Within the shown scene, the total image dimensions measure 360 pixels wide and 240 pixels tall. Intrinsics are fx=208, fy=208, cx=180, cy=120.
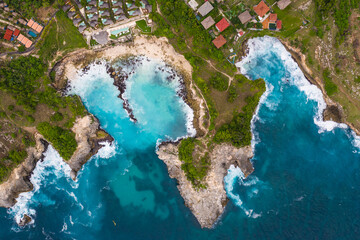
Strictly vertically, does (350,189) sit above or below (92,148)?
below

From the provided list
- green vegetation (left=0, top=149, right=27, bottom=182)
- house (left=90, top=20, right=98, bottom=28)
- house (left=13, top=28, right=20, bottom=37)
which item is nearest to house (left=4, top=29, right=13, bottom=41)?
house (left=13, top=28, right=20, bottom=37)

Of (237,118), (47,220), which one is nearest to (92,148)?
(47,220)

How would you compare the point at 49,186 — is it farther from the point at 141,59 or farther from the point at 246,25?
the point at 246,25

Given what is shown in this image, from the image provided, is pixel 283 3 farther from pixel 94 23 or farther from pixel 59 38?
pixel 59 38

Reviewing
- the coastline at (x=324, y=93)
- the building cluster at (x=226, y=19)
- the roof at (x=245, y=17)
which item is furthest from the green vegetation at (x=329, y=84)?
the roof at (x=245, y=17)

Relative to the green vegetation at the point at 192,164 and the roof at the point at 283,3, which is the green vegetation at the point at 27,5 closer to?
the green vegetation at the point at 192,164

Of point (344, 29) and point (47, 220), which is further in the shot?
point (47, 220)
